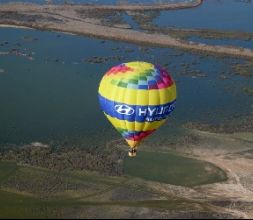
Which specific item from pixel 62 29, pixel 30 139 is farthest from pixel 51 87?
pixel 62 29

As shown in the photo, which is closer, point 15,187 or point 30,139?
point 15,187

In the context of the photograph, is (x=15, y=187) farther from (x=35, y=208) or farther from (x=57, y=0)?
(x=57, y=0)

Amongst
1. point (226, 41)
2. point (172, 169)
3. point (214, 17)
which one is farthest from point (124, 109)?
point (214, 17)

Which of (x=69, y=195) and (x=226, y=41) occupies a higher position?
(x=69, y=195)

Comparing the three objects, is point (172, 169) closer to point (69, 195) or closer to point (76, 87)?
point (69, 195)

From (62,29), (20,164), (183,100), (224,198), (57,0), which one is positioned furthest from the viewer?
(57,0)

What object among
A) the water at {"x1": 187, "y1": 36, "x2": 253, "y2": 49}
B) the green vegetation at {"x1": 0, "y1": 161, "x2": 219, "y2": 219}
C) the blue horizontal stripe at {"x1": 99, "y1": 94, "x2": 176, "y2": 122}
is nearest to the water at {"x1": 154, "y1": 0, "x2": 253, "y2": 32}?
the water at {"x1": 187, "y1": 36, "x2": 253, "y2": 49}

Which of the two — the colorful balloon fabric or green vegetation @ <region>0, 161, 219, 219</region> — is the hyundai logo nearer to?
the colorful balloon fabric
